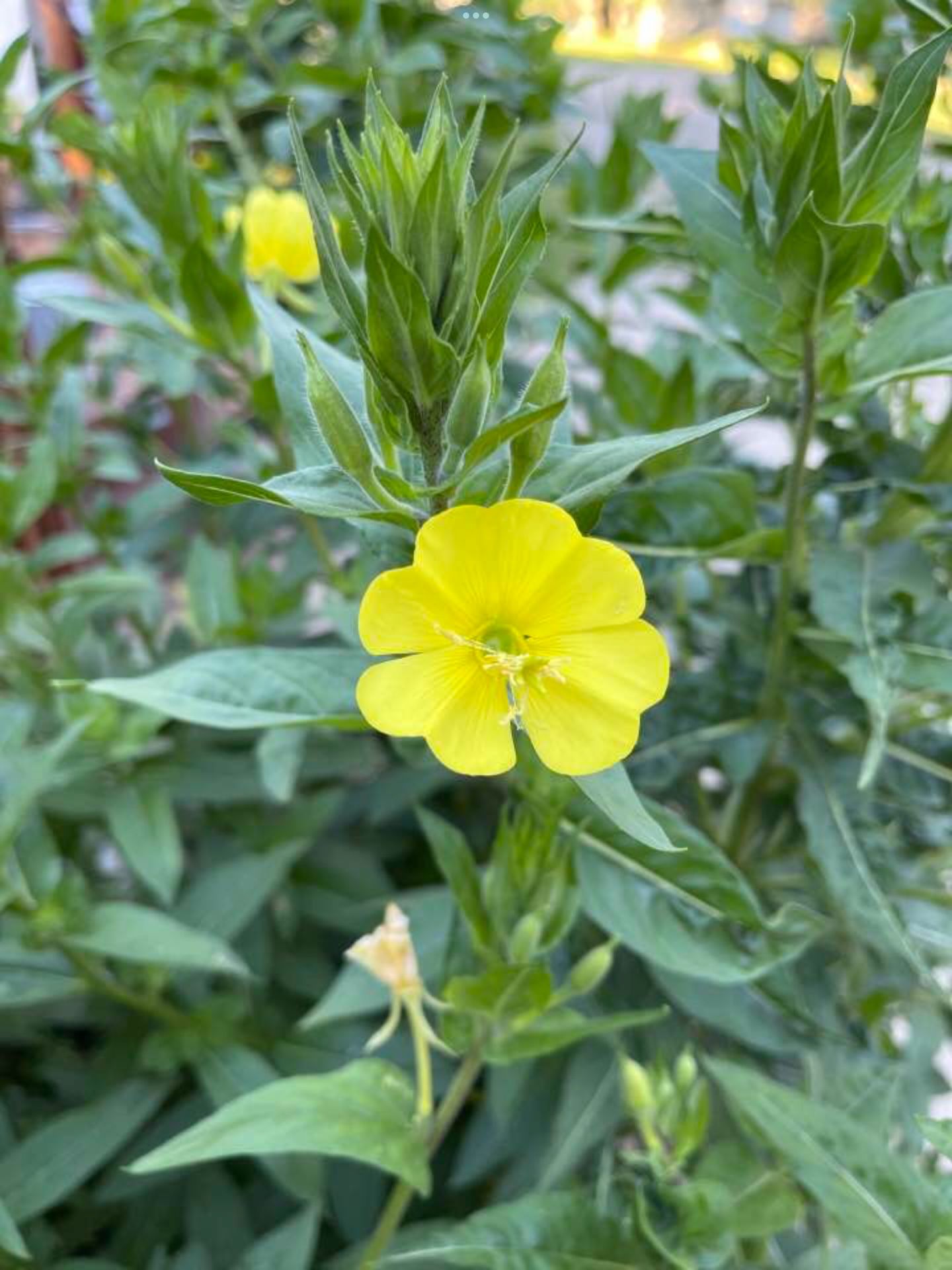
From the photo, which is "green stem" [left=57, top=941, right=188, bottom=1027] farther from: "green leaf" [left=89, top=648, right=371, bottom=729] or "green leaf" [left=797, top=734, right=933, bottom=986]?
"green leaf" [left=797, top=734, right=933, bottom=986]

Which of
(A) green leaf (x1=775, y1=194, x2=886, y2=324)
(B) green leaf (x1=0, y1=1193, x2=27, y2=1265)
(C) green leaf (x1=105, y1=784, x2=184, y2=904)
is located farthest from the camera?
(C) green leaf (x1=105, y1=784, x2=184, y2=904)

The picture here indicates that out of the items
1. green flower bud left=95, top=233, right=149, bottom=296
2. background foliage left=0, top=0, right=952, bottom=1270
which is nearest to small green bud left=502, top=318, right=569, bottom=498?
background foliage left=0, top=0, right=952, bottom=1270

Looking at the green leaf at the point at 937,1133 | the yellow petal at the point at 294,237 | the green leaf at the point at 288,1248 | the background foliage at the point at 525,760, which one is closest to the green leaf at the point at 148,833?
the background foliage at the point at 525,760

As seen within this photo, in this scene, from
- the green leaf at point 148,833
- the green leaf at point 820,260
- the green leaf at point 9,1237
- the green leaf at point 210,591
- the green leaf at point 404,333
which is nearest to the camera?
the green leaf at point 404,333

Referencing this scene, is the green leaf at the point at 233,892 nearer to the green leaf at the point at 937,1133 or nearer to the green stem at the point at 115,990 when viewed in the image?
the green stem at the point at 115,990

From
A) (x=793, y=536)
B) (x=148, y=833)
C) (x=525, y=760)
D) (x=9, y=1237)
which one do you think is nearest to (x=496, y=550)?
(x=525, y=760)

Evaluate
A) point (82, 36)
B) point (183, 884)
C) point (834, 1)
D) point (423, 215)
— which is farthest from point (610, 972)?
point (82, 36)
